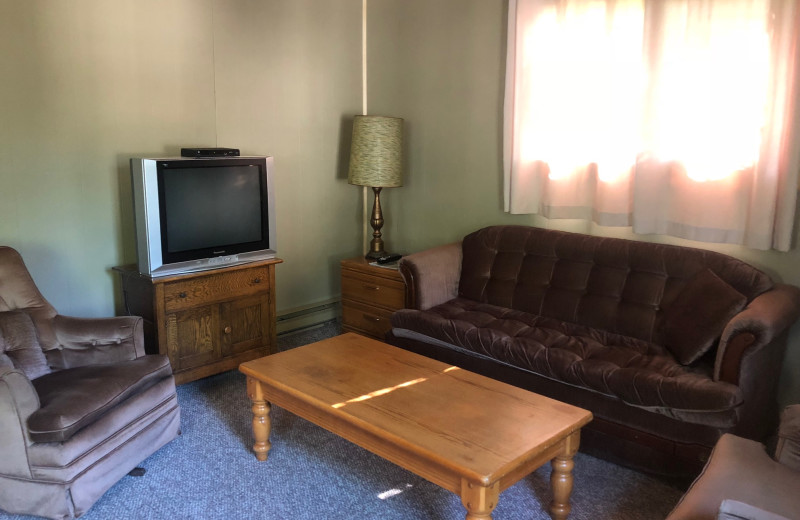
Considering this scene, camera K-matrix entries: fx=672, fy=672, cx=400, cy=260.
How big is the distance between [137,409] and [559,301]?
2116mm

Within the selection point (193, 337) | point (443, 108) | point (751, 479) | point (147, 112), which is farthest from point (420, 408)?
point (443, 108)

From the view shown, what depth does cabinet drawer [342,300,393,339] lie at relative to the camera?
4.25m

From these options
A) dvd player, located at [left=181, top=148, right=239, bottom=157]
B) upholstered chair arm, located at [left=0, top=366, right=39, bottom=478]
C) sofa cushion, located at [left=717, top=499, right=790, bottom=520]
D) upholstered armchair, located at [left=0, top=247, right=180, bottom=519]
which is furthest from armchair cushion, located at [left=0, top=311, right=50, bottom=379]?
sofa cushion, located at [left=717, top=499, right=790, bottom=520]

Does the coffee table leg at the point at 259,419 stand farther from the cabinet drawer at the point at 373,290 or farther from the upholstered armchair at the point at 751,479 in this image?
the upholstered armchair at the point at 751,479

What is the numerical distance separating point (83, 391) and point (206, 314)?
1085 millimetres

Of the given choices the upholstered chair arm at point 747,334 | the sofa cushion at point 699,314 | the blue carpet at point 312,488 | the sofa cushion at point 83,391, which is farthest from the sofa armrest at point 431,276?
the upholstered chair arm at point 747,334

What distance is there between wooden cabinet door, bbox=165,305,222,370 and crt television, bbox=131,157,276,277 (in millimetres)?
240

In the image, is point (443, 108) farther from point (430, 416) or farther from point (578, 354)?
point (430, 416)

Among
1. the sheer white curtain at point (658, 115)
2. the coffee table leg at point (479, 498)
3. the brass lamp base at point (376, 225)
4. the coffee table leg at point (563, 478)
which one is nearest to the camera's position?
→ the coffee table leg at point (479, 498)

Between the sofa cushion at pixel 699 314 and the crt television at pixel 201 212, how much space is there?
7.24 feet

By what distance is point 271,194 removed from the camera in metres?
3.86

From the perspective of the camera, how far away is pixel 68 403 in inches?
97.5

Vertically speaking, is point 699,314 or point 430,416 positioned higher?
point 699,314

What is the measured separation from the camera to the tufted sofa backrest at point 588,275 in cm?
321
